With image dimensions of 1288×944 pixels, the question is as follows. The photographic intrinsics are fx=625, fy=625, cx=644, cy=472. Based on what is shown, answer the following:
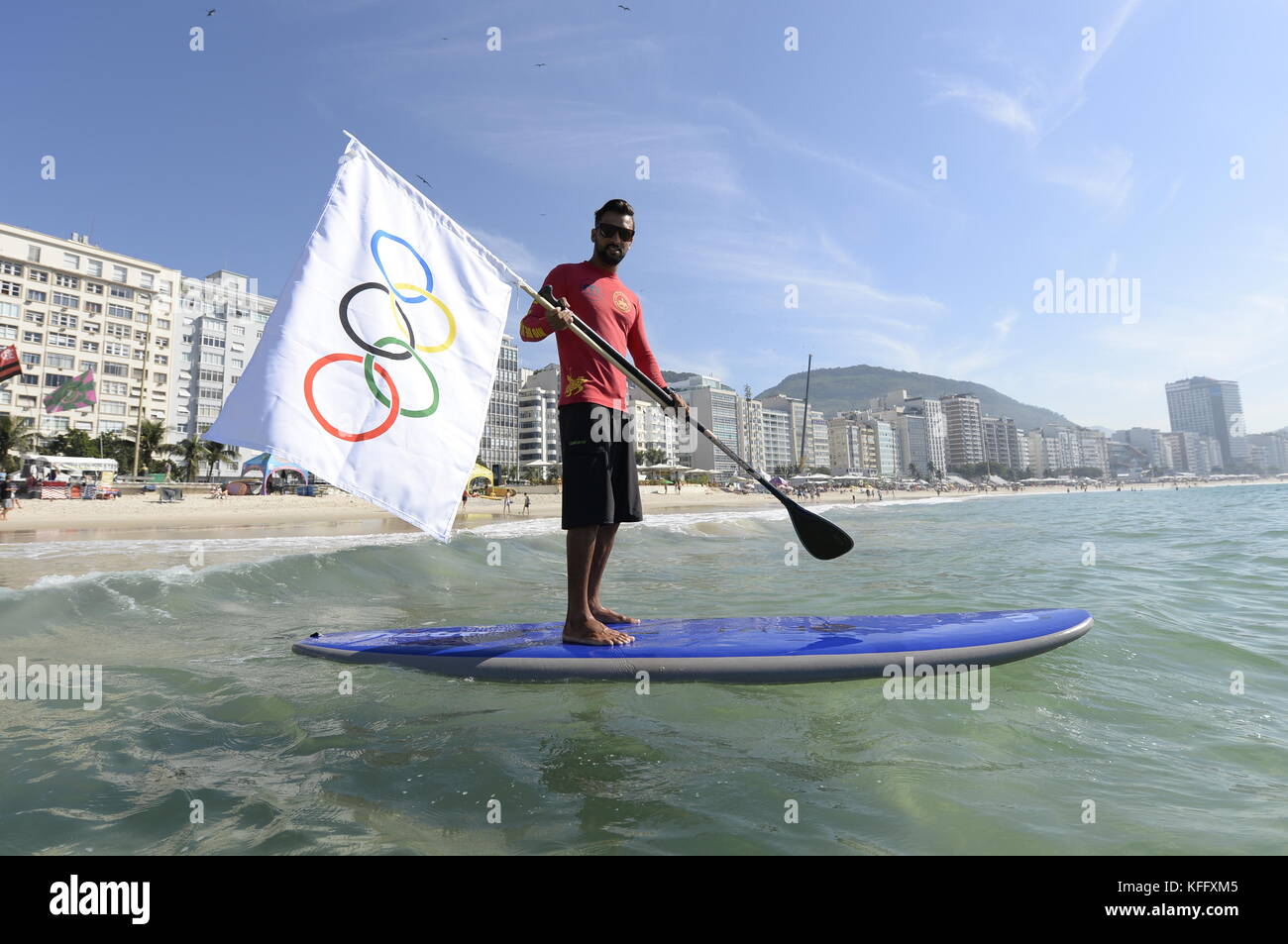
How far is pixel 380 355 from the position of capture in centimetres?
304

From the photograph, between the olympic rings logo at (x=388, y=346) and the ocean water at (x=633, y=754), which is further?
the olympic rings logo at (x=388, y=346)

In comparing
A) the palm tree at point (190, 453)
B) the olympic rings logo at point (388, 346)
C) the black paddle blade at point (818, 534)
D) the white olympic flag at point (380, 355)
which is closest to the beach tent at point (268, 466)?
the white olympic flag at point (380, 355)

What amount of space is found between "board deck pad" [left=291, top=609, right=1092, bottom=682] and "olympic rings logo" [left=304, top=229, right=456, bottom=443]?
1.62 metres

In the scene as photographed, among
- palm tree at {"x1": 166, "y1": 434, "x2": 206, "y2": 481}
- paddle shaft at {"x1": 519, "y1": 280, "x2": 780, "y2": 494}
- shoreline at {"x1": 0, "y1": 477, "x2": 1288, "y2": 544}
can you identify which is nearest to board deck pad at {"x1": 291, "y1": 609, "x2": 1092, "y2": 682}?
paddle shaft at {"x1": 519, "y1": 280, "x2": 780, "y2": 494}

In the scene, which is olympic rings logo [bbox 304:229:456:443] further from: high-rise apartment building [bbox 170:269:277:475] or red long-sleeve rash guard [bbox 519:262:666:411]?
high-rise apartment building [bbox 170:269:277:475]

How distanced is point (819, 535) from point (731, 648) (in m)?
1.26

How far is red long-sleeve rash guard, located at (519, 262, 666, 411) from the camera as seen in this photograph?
3807 mm

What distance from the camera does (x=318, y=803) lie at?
2.30 m

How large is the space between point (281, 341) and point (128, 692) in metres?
2.48

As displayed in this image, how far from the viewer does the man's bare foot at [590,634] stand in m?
3.91

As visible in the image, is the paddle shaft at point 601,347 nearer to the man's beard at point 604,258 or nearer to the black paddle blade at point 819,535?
the man's beard at point 604,258
